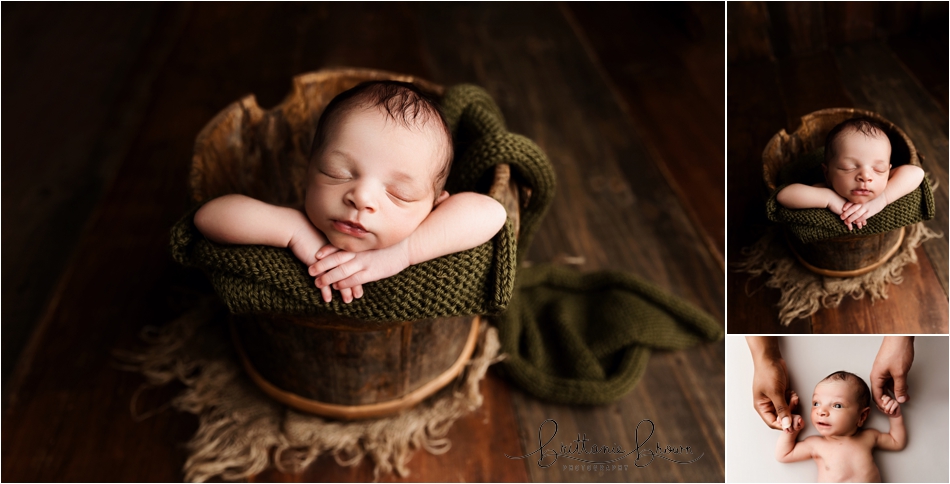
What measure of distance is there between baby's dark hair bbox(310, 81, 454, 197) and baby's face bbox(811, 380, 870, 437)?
18.1 inches

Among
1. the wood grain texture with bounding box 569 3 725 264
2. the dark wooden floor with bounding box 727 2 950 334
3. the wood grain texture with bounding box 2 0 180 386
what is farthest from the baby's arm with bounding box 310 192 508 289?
the wood grain texture with bounding box 2 0 180 386

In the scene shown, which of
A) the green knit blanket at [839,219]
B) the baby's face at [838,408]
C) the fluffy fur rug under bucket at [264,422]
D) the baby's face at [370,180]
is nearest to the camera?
the green knit blanket at [839,219]

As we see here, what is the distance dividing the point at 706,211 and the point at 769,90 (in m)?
0.84

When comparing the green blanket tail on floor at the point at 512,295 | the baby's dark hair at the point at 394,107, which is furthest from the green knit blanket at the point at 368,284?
the baby's dark hair at the point at 394,107

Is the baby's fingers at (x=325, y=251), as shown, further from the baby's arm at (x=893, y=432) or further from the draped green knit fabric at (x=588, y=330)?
the baby's arm at (x=893, y=432)

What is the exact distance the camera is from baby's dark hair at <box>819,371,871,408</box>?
2.13ft

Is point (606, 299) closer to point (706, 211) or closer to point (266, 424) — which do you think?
point (706, 211)

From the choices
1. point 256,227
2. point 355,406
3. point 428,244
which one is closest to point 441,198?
point 428,244

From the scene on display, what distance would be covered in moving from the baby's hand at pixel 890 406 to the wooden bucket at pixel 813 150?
147mm

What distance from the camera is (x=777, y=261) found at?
2.11ft

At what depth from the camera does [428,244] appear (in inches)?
31.5

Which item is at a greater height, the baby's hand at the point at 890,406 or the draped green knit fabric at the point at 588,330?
the draped green knit fabric at the point at 588,330

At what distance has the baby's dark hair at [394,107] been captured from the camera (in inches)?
31.2
